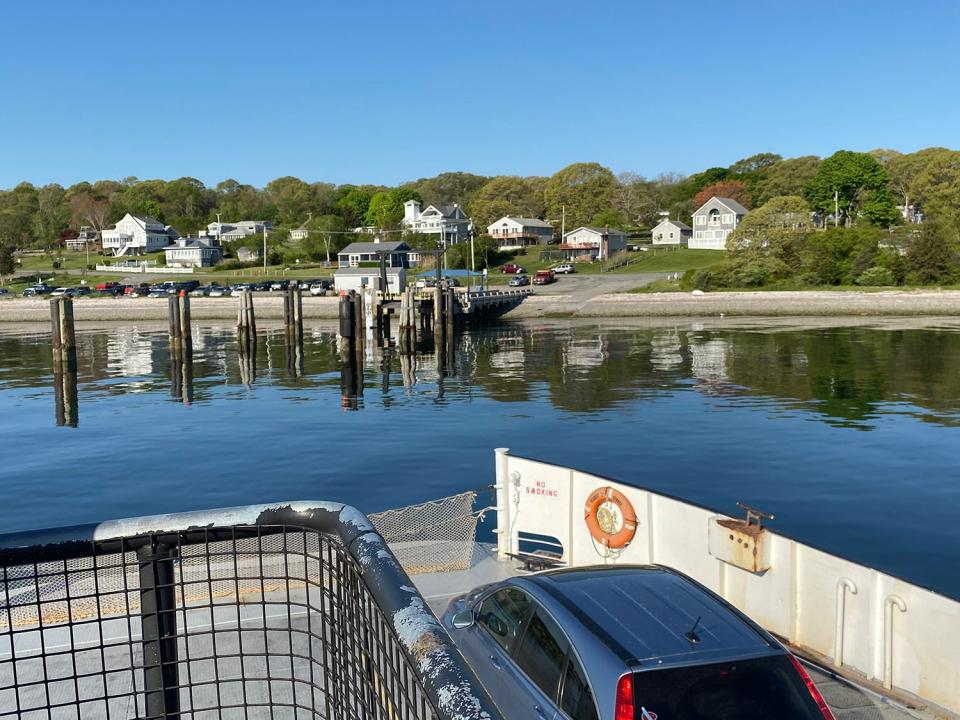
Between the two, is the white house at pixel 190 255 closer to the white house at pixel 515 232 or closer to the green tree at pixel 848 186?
the white house at pixel 515 232

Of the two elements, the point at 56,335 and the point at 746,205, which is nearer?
the point at 56,335

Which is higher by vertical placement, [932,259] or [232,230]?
[232,230]

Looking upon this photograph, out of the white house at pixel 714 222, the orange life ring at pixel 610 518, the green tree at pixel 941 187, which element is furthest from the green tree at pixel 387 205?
the orange life ring at pixel 610 518

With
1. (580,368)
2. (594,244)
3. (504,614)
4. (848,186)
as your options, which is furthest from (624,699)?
(848,186)

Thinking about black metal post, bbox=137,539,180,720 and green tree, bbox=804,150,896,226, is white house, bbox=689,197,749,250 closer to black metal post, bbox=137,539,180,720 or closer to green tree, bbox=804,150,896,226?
green tree, bbox=804,150,896,226

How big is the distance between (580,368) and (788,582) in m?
39.2

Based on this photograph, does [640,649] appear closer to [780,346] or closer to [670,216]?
[780,346]

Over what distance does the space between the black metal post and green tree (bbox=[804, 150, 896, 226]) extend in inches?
5402

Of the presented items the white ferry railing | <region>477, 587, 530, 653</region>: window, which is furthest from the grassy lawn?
<region>477, 587, 530, 653</region>: window

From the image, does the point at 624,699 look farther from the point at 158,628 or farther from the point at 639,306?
the point at 639,306

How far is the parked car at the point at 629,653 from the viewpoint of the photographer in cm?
562

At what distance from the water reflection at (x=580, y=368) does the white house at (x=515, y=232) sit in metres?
73.5

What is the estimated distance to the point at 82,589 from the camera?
38.1 feet

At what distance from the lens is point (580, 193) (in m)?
159
